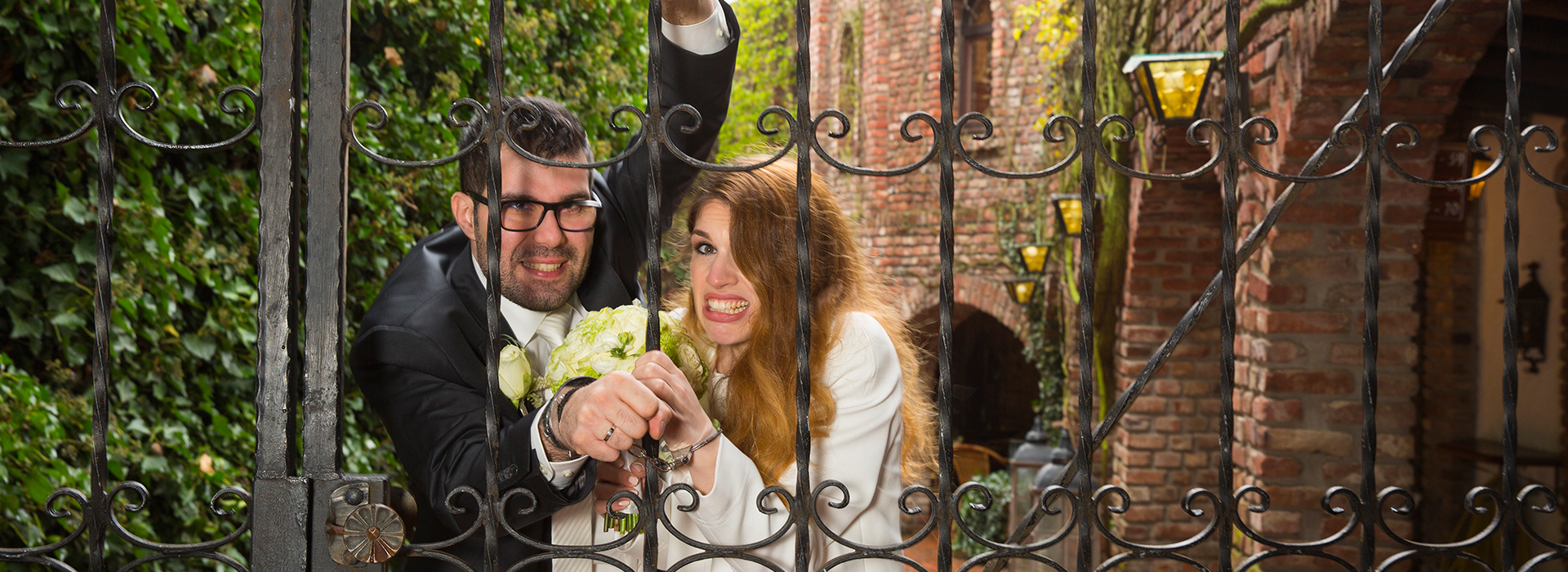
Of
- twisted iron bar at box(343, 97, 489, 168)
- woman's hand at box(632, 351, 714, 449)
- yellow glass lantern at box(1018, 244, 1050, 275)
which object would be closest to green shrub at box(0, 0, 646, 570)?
twisted iron bar at box(343, 97, 489, 168)

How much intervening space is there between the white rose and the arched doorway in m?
10.4

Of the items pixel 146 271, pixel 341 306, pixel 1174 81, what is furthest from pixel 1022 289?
pixel 341 306

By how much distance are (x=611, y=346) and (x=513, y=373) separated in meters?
0.17

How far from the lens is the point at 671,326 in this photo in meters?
1.53

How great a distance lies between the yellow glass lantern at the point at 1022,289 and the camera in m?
8.88

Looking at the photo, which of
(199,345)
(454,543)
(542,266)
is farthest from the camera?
(199,345)

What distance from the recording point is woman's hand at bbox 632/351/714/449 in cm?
126

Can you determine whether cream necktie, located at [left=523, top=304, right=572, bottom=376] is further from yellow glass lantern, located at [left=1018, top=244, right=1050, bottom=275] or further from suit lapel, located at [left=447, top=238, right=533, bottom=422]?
yellow glass lantern, located at [left=1018, top=244, right=1050, bottom=275]

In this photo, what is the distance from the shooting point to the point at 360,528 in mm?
1305

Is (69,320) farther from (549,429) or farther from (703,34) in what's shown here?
(703,34)

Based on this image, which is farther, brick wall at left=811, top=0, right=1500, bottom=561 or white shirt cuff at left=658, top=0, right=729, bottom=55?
brick wall at left=811, top=0, right=1500, bottom=561

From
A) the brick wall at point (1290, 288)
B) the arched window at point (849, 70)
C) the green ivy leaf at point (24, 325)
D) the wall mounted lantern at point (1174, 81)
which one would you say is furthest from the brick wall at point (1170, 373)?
the arched window at point (849, 70)

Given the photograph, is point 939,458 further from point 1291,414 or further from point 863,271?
point 1291,414

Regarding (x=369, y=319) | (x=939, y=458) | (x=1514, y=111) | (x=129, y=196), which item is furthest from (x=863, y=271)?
(x=129, y=196)
